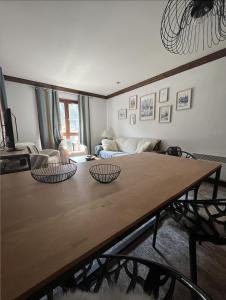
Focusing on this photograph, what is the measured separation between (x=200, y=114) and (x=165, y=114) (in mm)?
785

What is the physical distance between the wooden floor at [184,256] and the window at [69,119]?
13.0ft

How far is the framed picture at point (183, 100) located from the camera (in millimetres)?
3010

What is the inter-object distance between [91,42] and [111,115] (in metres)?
3.15

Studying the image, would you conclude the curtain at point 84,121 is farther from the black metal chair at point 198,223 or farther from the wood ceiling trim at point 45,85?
the black metal chair at point 198,223

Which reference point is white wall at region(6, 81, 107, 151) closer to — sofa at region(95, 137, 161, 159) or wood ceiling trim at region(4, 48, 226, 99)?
wood ceiling trim at region(4, 48, 226, 99)

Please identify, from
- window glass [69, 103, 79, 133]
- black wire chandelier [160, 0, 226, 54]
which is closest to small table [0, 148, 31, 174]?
black wire chandelier [160, 0, 226, 54]

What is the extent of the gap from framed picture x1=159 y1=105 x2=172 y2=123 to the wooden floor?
99.6 inches

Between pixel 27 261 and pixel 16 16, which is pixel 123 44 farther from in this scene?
pixel 27 261

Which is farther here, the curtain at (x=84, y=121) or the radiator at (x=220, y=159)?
the curtain at (x=84, y=121)

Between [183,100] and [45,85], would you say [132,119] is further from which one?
[45,85]

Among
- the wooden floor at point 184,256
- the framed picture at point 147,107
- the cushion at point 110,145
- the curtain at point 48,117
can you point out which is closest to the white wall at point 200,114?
the framed picture at point 147,107

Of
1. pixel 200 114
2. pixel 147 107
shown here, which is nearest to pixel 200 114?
pixel 200 114

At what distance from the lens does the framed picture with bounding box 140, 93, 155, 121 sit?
3770mm

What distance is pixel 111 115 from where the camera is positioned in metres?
5.29
